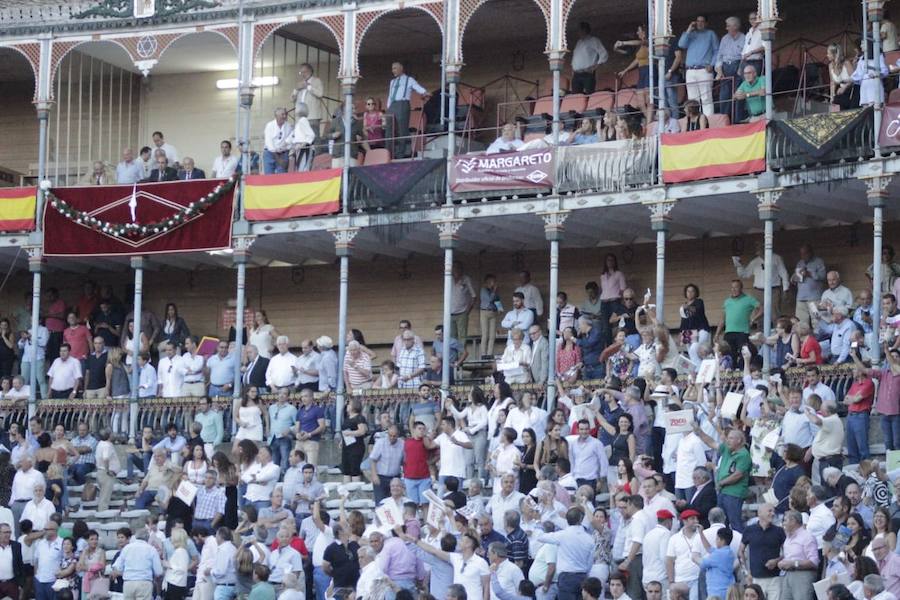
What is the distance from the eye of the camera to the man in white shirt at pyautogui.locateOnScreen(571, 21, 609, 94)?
1292 inches

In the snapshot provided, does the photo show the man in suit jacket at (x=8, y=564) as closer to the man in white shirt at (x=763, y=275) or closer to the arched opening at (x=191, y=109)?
the man in white shirt at (x=763, y=275)

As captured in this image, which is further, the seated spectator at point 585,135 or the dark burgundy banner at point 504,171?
the seated spectator at point 585,135

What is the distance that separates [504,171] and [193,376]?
20.0 feet

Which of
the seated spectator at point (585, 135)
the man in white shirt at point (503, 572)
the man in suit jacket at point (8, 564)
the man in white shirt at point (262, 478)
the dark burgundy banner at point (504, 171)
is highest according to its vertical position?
the seated spectator at point (585, 135)

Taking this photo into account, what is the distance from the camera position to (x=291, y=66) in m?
36.6

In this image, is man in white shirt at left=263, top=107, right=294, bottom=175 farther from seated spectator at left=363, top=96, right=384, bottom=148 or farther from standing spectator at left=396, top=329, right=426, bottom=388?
standing spectator at left=396, top=329, right=426, bottom=388

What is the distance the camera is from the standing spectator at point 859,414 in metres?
24.4

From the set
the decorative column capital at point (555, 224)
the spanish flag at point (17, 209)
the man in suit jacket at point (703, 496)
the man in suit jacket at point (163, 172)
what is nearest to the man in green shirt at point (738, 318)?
the decorative column capital at point (555, 224)

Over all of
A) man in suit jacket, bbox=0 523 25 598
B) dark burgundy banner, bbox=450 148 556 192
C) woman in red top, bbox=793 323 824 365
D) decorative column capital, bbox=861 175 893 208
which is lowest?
man in suit jacket, bbox=0 523 25 598

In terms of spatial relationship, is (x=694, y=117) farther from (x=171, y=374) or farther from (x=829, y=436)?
(x=171, y=374)

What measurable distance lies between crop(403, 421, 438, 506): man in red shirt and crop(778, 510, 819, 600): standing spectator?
272 inches

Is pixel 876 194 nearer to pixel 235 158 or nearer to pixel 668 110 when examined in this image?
pixel 668 110

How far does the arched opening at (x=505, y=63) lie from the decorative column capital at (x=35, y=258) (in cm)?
805

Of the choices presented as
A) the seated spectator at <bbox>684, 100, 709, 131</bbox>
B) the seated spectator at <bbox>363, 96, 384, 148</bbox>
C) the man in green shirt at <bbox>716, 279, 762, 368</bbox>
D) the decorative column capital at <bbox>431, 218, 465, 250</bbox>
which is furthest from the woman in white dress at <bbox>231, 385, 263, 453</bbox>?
the seated spectator at <bbox>684, 100, 709, 131</bbox>
